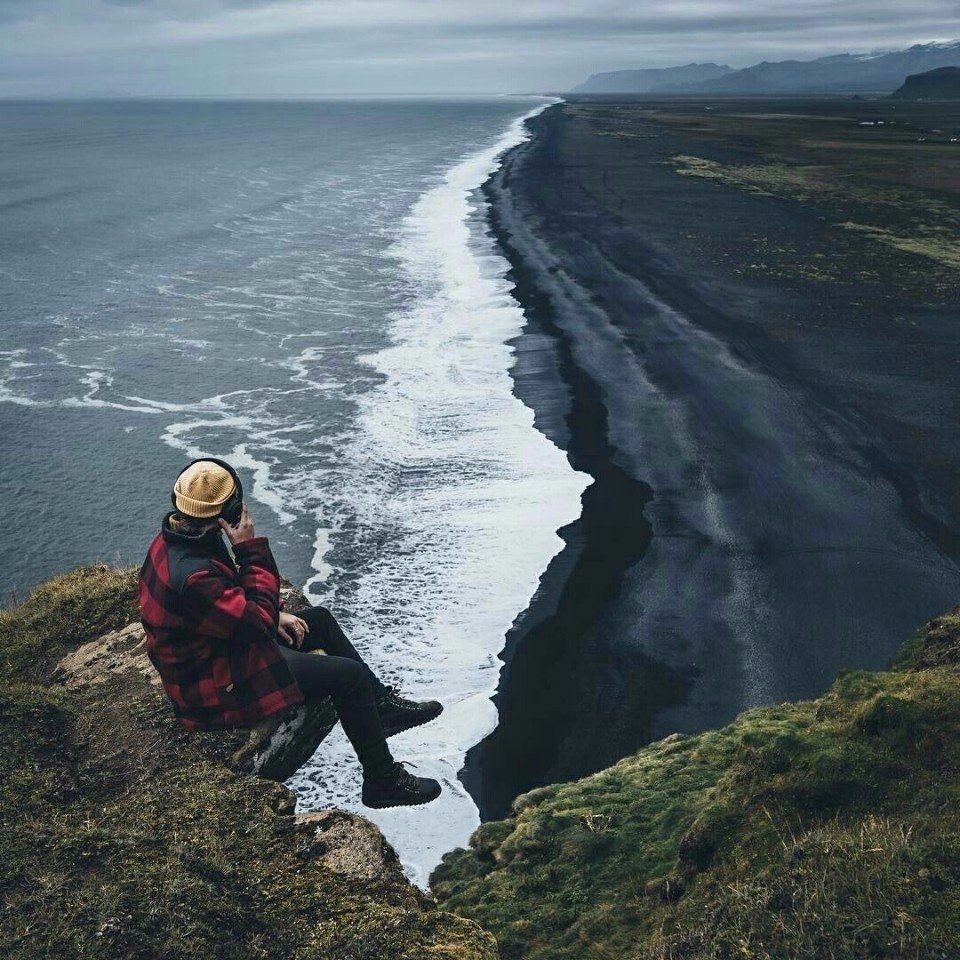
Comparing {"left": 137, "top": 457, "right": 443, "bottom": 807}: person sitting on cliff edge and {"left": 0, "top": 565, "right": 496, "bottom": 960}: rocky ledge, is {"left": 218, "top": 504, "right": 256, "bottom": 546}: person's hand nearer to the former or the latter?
{"left": 137, "top": 457, "right": 443, "bottom": 807}: person sitting on cliff edge

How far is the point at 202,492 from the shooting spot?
16.4ft

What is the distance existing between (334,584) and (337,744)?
4.36 m

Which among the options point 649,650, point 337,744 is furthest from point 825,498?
point 337,744

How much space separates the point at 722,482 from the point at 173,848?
12497 mm

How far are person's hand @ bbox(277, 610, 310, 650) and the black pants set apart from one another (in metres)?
0.06

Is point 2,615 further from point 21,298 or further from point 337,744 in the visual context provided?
point 21,298

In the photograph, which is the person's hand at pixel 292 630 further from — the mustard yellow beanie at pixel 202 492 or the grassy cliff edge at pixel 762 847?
the grassy cliff edge at pixel 762 847

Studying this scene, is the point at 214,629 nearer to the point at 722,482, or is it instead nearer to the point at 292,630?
the point at 292,630

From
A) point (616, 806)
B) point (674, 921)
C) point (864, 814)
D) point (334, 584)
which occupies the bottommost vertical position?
point (334, 584)

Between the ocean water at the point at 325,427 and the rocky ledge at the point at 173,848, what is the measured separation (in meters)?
2.10

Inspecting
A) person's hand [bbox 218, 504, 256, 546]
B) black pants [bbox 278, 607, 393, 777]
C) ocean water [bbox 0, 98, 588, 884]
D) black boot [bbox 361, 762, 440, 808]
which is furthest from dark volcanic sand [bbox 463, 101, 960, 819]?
person's hand [bbox 218, 504, 256, 546]

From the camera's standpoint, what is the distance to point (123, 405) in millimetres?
21734

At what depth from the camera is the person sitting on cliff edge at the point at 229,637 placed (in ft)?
16.3

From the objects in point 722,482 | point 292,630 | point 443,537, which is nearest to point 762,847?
point 292,630
